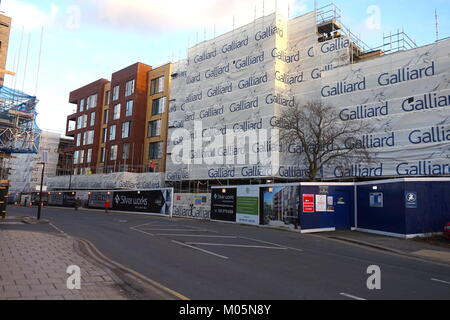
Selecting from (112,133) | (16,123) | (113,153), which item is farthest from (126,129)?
(16,123)

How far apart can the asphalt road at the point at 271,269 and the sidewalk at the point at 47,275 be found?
114 centimetres

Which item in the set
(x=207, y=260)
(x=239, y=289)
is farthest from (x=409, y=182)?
(x=239, y=289)

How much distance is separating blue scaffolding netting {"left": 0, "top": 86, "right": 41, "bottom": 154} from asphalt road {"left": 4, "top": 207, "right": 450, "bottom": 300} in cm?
1322

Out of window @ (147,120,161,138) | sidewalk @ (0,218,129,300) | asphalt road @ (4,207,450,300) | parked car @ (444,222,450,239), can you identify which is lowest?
asphalt road @ (4,207,450,300)

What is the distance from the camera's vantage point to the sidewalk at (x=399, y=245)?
12886 mm

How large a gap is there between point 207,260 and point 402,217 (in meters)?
12.1

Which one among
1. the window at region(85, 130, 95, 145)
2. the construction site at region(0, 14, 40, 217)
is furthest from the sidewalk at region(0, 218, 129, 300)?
the window at region(85, 130, 95, 145)

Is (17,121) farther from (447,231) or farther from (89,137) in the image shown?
(89,137)

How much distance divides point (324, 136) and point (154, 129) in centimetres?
2896

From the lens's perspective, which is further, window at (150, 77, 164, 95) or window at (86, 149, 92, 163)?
window at (86, 149, 92, 163)

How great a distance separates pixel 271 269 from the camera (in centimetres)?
888

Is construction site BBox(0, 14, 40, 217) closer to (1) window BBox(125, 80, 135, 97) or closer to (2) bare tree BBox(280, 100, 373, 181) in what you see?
(2) bare tree BBox(280, 100, 373, 181)

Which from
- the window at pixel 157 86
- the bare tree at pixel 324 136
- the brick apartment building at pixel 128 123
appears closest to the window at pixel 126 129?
the brick apartment building at pixel 128 123

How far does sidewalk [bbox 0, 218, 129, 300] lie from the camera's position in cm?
579
